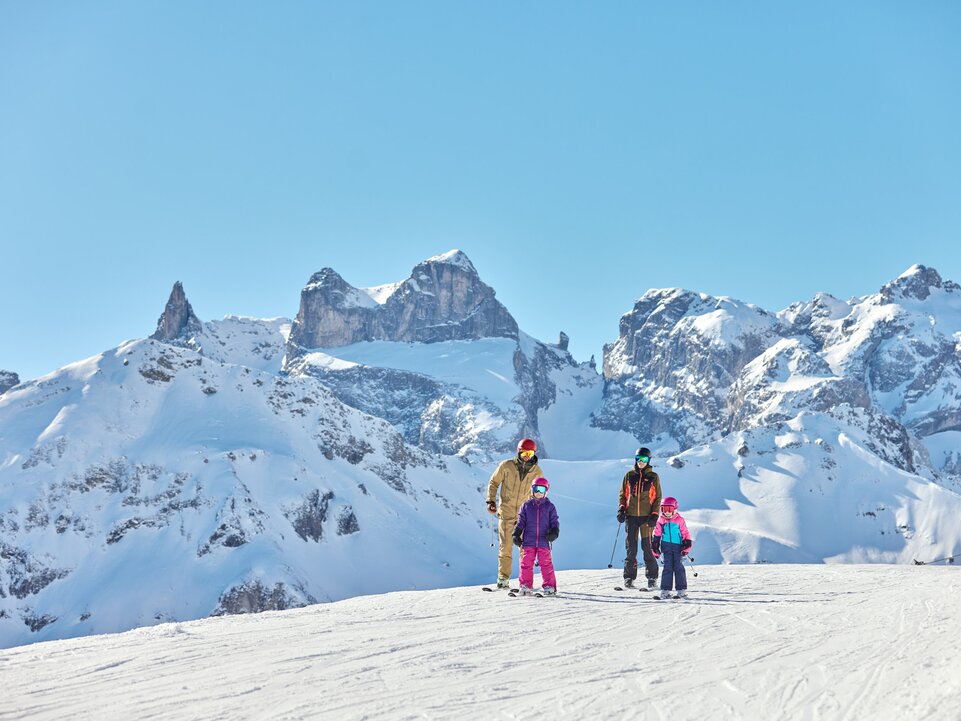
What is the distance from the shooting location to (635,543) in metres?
19.7

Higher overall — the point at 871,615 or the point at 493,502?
the point at 493,502

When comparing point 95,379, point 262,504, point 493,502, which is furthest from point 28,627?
point 493,502

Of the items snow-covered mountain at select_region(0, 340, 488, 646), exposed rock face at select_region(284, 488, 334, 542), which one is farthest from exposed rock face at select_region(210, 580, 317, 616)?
exposed rock face at select_region(284, 488, 334, 542)

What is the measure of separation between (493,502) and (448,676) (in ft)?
27.4

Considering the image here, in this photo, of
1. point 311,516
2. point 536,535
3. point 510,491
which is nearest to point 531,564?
point 536,535

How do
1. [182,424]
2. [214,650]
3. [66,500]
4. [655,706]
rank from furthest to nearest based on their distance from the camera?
[182,424], [66,500], [214,650], [655,706]

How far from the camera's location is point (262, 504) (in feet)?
282

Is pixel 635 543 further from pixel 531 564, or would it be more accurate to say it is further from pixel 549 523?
pixel 531 564

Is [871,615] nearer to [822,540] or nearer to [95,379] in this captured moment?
[95,379]

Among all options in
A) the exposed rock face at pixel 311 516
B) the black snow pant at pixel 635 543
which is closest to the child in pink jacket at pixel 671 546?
the black snow pant at pixel 635 543

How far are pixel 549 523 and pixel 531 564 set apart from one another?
0.78m

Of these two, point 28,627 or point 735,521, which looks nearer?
point 28,627

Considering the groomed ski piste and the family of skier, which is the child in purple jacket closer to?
the family of skier

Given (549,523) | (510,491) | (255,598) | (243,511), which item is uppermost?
(243,511)
